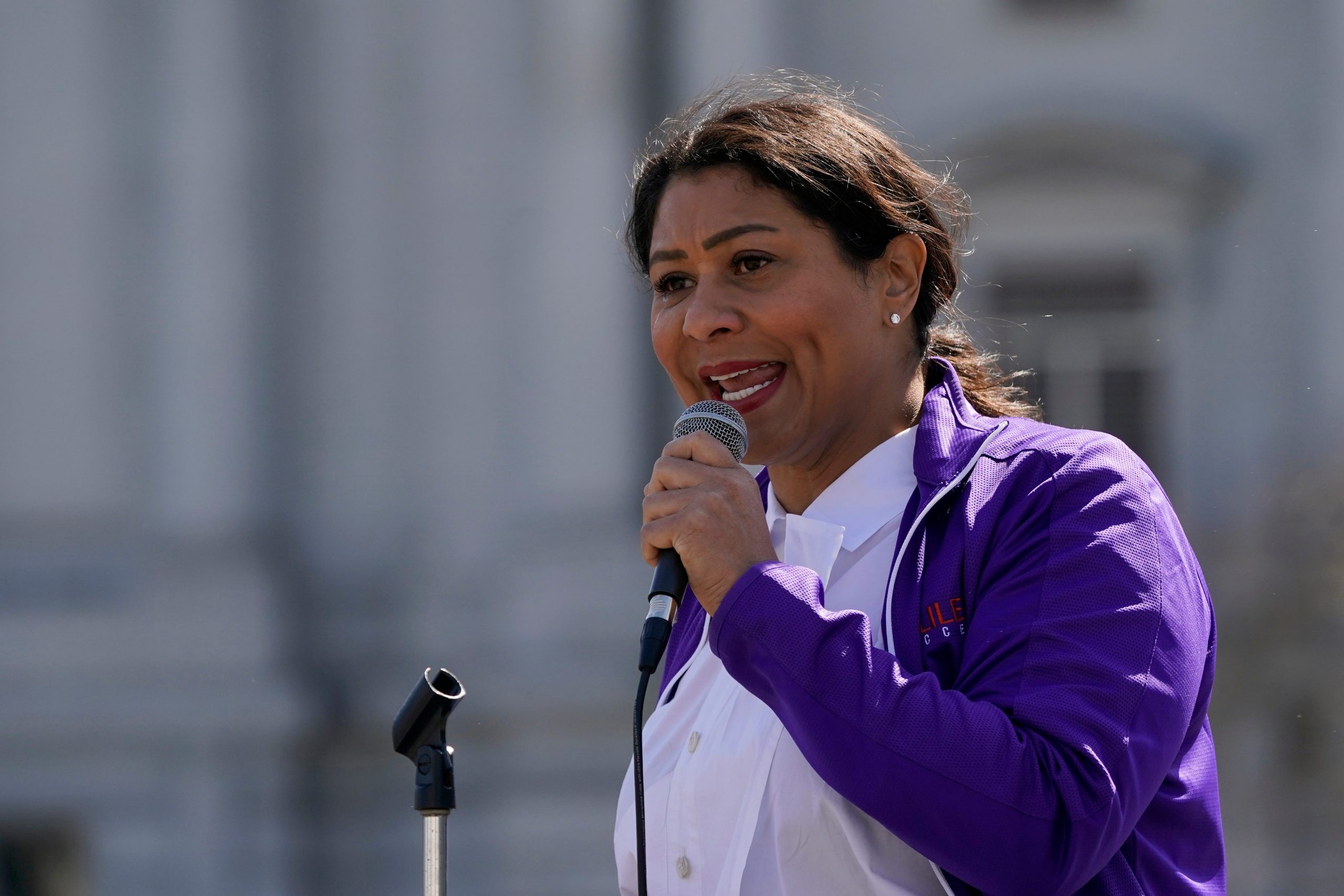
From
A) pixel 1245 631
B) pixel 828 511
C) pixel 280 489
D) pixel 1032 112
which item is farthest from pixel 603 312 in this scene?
pixel 828 511

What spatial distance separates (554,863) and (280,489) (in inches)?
94.2

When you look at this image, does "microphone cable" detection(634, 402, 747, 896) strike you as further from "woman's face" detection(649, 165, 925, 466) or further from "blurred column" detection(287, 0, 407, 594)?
"blurred column" detection(287, 0, 407, 594)

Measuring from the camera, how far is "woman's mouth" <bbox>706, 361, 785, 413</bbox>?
2.03 m

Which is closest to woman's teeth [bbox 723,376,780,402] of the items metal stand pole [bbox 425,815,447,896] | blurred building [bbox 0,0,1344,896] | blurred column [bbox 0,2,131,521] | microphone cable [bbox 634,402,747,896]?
microphone cable [bbox 634,402,747,896]

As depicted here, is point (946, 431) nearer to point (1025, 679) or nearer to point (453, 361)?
point (1025, 679)

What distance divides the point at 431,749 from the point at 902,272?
98cm

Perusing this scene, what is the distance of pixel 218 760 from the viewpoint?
7.12 m

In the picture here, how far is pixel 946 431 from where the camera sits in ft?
6.52

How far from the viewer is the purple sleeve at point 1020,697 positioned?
57.8 inches

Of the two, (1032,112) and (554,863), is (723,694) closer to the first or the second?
(554,863)

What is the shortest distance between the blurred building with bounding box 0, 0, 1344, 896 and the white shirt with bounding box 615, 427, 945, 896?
5043mm

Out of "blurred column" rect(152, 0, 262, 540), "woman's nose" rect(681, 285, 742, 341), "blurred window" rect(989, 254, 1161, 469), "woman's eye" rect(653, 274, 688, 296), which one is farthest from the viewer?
"blurred column" rect(152, 0, 262, 540)

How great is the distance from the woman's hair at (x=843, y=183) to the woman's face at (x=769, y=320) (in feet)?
0.12

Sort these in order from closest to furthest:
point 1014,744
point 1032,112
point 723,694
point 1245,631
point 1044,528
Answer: point 1014,744
point 1044,528
point 723,694
point 1245,631
point 1032,112
